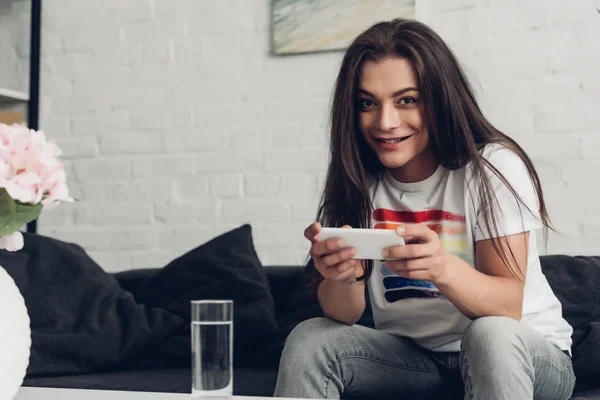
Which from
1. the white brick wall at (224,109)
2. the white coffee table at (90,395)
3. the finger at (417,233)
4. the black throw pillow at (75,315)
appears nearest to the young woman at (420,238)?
the finger at (417,233)

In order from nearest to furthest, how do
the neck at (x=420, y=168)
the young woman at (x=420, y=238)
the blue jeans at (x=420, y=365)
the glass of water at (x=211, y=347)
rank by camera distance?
the glass of water at (x=211, y=347), the blue jeans at (x=420, y=365), the young woman at (x=420, y=238), the neck at (x=420, y=168)

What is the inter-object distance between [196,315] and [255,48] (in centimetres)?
170

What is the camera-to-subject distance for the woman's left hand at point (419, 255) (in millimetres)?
1199

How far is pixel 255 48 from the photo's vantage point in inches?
97.0

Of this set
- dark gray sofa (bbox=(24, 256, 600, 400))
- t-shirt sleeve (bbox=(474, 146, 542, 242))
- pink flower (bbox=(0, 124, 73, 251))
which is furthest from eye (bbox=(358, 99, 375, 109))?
pink flower (bbox=(0, 124, 73, 251))

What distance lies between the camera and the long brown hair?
142cm

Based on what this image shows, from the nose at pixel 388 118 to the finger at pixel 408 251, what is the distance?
299 mm

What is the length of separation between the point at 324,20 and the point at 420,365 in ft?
4.34

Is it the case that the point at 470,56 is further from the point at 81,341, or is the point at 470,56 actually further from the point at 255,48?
the point at 81,341

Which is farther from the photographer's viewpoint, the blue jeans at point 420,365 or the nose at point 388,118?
the nose at point 388,118

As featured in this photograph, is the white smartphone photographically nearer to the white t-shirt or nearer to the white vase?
the white t-shirt

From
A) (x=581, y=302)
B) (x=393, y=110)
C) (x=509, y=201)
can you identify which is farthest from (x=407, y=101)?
Result: (x=581, y=302)

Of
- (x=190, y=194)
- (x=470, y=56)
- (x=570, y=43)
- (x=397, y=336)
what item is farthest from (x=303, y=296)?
(x=570, y=43)

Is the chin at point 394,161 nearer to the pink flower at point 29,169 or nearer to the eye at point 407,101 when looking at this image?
the eye at point 407,101
